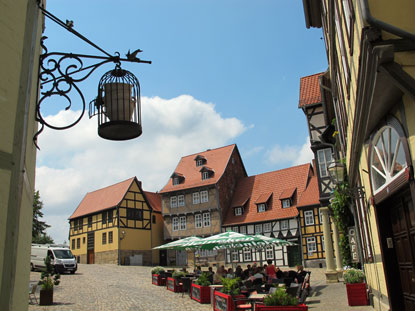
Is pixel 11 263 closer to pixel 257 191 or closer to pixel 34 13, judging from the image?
pixel 34 13

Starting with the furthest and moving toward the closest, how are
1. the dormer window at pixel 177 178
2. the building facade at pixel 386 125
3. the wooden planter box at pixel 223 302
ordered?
the dormer window at pixel 177 178
the wooden planter box at pixel 223 302
the building facade at pixel 386 125

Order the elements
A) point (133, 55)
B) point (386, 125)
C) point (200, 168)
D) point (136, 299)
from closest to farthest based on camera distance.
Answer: point (133, 55)
point (386, 125)
point (136, 299)
point (200, 168)

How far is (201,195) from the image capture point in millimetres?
40312

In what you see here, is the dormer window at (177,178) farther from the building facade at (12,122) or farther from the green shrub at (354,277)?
the building facade at (12,122)

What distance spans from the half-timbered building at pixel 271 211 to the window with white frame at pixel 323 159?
1162 cm

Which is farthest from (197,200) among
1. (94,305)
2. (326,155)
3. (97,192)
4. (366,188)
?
(366,188)

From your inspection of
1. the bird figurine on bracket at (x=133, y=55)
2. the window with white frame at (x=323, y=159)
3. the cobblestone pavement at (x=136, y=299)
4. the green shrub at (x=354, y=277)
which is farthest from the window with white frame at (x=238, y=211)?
the bird figurine on bracket at (x=133, y=55)

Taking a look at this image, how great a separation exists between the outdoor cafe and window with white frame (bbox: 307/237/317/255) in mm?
14173

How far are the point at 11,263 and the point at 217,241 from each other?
47.1 ft

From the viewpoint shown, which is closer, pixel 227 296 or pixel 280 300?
pixel 280 300

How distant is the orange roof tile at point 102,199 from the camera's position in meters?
42.6

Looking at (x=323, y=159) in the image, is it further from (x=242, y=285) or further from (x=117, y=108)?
(x=117, y=108)

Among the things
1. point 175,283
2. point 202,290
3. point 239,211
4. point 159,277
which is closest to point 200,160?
point 239,211

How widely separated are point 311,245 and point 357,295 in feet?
68.7
